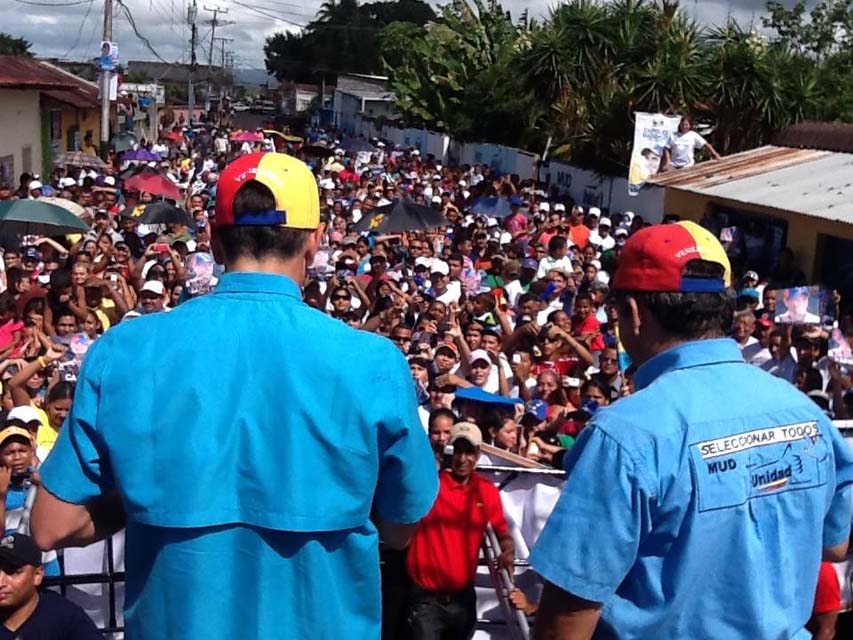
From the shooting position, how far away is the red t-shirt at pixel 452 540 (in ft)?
15.5

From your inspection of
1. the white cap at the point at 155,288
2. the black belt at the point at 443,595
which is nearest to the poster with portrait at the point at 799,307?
the black belt at the point at 443,595

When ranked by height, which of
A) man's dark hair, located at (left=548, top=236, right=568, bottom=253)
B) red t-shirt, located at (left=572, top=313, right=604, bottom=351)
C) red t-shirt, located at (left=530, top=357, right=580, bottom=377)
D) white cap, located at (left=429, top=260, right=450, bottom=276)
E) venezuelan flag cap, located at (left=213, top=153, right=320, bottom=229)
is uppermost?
venezuelan flag cap, located at (left=213, top=153, right=320, bottom=229)

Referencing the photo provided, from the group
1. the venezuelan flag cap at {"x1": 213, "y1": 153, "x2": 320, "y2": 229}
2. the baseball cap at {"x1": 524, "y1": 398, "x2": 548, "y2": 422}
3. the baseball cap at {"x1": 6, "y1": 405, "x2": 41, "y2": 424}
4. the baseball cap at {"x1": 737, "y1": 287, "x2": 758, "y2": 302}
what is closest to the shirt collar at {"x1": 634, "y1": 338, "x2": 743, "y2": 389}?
the venezuelan flag cap at {"x1": 213, "y1": 153, "x2": 320, "y2": 229}

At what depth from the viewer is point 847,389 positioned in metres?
7.40

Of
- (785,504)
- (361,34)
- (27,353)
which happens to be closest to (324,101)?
(361,34)

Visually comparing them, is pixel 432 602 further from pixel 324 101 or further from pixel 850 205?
pixel 324 101

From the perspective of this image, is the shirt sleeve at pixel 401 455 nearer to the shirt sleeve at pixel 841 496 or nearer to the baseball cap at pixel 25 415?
the shirt sleeve at pixel 841 496

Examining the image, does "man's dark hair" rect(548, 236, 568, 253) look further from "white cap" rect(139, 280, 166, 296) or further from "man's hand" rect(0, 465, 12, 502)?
"man's hand" rect(0, 465, 12, 502)

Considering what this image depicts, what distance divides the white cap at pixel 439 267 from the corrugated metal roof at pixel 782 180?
4266mm

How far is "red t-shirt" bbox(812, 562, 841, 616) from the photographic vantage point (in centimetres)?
460

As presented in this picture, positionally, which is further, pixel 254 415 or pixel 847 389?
pixel 847 389

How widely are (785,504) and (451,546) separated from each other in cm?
279

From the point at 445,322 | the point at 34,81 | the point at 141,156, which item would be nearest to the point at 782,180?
the point at 445,322

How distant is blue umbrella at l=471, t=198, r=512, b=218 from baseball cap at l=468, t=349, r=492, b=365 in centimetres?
846
